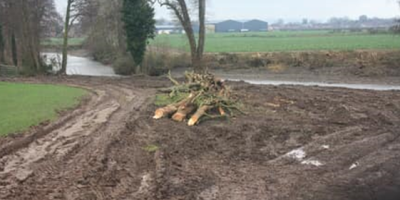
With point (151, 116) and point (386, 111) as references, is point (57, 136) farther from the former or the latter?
point (386, 111)

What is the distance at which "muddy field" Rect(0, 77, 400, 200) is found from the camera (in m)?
9.52

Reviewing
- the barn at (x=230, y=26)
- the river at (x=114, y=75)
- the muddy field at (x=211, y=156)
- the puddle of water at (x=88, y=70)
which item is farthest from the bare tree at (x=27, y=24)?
the barn at (x=230, y=26)

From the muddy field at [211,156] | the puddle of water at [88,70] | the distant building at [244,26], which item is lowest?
the puddle of water at [88,70]

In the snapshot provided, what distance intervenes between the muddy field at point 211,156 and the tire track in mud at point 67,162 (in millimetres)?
22

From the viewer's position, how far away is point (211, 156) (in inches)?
502

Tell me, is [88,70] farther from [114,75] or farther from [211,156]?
[211,156]

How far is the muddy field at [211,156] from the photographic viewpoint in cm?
952

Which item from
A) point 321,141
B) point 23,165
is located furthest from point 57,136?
point 321,141

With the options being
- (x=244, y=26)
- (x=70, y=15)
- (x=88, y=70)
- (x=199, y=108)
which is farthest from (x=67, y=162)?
(x=244, y=26)

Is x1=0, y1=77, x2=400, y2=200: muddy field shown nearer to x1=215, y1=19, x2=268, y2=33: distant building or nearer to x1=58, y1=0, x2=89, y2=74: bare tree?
x1=58, y1=0, x2=89, y2=74: bare tree

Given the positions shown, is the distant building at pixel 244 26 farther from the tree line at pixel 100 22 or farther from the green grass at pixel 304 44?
the tree line at pixel 100 22

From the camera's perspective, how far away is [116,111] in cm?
1983

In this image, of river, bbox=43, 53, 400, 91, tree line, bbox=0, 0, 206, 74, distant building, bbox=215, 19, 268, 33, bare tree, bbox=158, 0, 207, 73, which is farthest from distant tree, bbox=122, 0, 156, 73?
distant building, bbox=215, 19, 268, 33

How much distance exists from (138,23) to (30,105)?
22231mm
